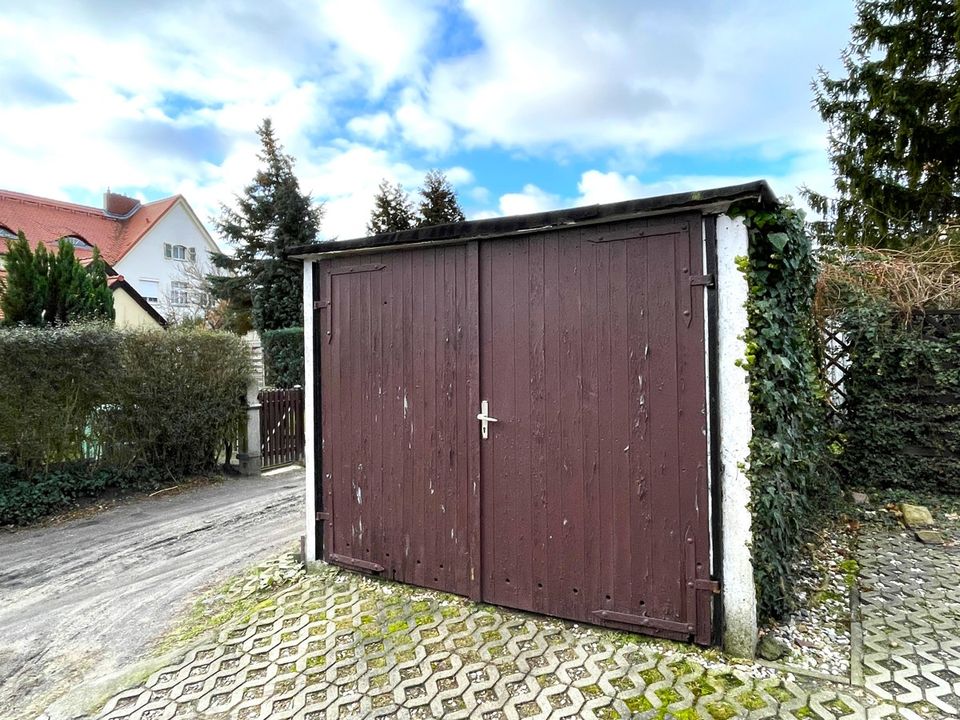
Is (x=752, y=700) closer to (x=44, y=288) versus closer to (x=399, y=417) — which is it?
(x=399, y=417)

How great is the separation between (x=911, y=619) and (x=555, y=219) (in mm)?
2866

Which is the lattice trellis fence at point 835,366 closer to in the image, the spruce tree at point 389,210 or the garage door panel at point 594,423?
the garage door panel at point 594,423

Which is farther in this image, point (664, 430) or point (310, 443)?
point (310, 443)

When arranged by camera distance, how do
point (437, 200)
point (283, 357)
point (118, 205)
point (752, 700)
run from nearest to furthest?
point (752, 700) → point (283, 357) → point (437, 200) → point (118, 205)

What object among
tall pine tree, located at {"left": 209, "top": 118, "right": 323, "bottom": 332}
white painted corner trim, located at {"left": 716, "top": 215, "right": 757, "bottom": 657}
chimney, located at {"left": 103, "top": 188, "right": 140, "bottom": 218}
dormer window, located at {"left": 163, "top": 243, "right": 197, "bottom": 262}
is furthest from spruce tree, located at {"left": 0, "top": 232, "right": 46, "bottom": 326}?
chimney, located at {"left": 103, "top": 188, "right": 140, "bottom": 218}

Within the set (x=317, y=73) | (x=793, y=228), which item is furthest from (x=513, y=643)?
(x=317, y=73)

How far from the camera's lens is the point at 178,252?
82.6 ft

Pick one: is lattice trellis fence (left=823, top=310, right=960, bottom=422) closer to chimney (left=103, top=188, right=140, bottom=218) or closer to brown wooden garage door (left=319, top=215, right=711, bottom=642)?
brown wooden garage door (left=319, top=215, right=711, bottom=642)

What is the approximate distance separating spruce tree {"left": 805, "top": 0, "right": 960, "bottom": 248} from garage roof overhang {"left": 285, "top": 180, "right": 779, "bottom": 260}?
8197 millimetres

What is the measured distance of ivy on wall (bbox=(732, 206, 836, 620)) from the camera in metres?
2.40

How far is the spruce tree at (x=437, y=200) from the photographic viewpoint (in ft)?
64.4

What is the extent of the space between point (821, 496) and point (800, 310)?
198 cm

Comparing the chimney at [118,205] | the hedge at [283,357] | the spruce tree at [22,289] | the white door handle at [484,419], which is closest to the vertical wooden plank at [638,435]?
the white door handle at [484,419]

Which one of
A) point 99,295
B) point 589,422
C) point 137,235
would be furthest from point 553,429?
point 137,235
